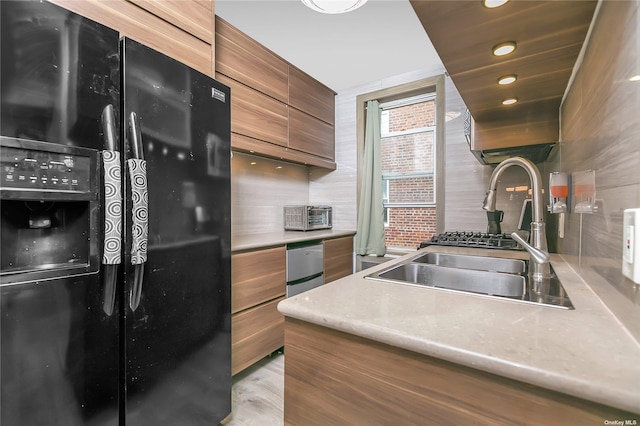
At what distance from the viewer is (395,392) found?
24.2 inches

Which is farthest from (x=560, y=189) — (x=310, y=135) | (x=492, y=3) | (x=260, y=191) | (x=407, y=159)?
(x=260, y=191)

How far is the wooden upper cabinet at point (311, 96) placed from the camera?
108 inches

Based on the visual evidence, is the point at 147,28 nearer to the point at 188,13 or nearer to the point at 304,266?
the point at 188,13

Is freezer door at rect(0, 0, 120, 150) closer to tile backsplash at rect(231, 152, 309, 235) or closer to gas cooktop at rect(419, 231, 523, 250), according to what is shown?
tile backsplash at rect(231, 152, 309, 235)

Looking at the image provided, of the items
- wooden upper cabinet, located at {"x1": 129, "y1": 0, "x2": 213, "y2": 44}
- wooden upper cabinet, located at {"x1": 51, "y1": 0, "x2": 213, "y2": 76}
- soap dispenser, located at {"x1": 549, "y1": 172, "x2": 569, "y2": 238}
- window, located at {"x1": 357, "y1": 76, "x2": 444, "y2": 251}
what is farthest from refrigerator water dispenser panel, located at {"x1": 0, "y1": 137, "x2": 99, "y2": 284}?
window, located at {"x1": 357, "y1": 76, "x2": 444, "y2": 251}

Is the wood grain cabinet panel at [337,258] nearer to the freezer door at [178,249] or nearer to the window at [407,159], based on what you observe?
the window at [407,159]

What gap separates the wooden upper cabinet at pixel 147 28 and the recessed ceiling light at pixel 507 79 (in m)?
1.53

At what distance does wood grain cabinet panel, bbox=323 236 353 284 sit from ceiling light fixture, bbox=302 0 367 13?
185 cm

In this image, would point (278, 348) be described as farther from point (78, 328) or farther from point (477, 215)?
point (477, 215)

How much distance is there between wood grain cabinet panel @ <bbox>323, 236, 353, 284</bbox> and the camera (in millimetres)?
2805

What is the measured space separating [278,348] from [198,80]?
197cm

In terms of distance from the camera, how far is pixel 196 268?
1330 millimetres

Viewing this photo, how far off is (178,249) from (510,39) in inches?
59.3

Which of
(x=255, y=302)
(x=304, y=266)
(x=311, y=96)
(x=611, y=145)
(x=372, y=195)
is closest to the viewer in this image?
(x=611, y=145)
